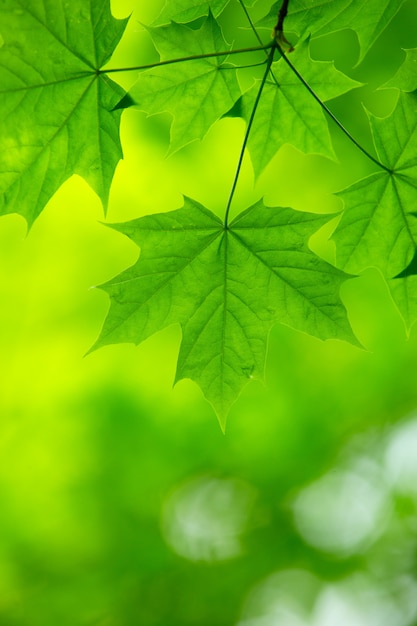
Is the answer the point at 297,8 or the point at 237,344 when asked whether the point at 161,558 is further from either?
the point at 297,8

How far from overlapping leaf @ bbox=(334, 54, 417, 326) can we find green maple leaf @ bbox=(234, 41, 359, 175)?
0.18m

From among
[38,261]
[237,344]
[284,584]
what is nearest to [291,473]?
[284,584]

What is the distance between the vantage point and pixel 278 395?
6750mm

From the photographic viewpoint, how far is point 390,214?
7.22 feet

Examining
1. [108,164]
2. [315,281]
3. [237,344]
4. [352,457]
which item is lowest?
[237,344]

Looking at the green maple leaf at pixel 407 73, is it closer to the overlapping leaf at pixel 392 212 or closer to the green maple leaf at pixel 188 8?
the overlapping leaf at pixel 392 212

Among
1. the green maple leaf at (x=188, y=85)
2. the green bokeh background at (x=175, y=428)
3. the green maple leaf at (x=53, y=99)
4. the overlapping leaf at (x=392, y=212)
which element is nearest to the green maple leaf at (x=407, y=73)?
the overlapping leaf at (x=392, y=212)

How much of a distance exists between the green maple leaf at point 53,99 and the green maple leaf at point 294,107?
503mm

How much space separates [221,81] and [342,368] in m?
5.05

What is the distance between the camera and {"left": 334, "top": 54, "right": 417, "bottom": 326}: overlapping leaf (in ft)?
7.02

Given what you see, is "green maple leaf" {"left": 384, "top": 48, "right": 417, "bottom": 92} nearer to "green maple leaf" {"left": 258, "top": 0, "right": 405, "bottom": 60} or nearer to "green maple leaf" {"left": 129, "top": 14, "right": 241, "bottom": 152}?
"green maple leaf" {"left": 258, "top": 0, "right": 405, "bottom": 60}

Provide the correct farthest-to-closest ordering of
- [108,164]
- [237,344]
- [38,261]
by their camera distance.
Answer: [38,261]
[237,344]
[108,164]

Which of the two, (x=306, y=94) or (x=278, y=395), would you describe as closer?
(x=306, y=94)

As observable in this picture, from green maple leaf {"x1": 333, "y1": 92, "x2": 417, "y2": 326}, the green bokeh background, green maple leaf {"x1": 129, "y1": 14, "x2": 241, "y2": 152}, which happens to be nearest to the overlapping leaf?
green maple leaf {"x1": 333, "y1": 92, "x2": 417, "y2": 326}
